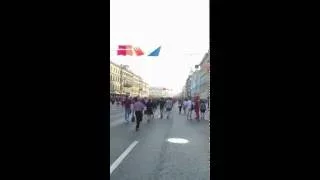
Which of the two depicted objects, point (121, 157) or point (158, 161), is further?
point (121, 157)

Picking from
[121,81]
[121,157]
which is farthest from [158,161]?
[121,81]

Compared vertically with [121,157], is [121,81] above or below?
above

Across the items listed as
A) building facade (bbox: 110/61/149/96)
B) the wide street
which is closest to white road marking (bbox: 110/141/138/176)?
the wide street

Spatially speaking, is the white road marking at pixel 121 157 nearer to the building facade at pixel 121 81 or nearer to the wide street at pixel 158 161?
the wide street at pixel 158 161

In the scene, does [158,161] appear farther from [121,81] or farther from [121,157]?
[121,81]

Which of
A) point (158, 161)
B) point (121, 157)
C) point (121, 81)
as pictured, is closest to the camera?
point (158, 161)

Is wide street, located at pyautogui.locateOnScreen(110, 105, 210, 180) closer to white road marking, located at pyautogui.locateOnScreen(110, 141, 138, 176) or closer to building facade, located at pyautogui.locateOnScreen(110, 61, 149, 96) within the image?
white road marking, located at pyautogui.locateOnScreen(110, 141, 138, 176)

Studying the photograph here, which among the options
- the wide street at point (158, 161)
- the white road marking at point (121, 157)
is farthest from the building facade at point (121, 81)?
the wide street at point (158, 161)

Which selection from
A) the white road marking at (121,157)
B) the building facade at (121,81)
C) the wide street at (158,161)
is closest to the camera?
the wide street at (158,161)
